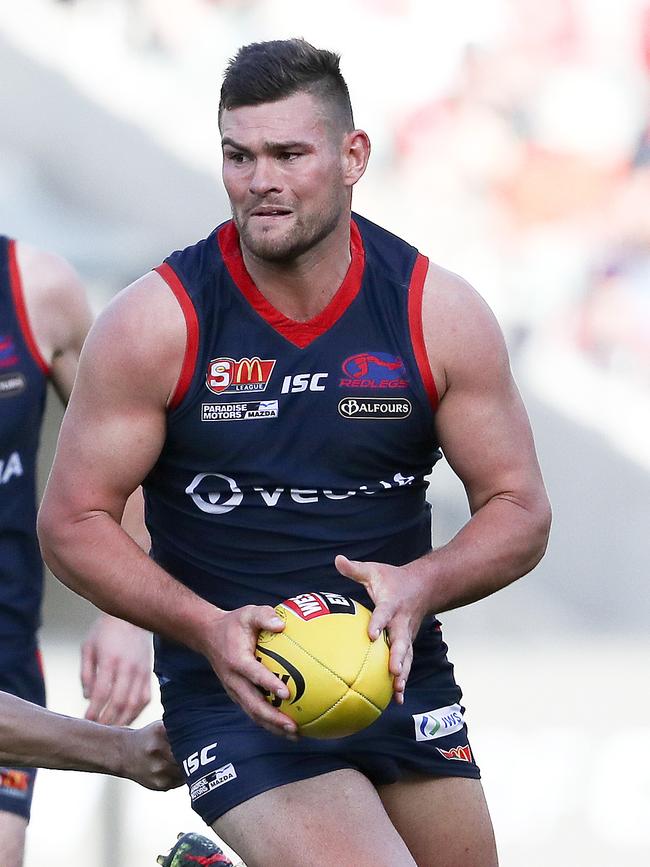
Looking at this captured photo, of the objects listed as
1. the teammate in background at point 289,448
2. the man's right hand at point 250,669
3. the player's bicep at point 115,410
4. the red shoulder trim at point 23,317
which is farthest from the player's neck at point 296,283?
the red shoulder trim at point 23,317

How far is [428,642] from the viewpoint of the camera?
3270mm

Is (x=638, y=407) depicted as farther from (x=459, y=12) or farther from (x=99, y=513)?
(x=99, y=513)

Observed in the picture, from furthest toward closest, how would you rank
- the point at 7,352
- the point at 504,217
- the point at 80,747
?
1. the point at 504,217
2. the point at 7,352
3. the point at 80,747

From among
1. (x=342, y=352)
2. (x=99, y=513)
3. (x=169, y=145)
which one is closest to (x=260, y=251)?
(x=342, y=352)

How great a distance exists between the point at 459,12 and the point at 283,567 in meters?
2.46

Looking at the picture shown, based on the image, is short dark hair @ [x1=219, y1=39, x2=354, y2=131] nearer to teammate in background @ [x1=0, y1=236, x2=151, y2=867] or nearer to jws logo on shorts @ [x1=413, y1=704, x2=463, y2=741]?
teammate in background @ [x1=0, y1=236, x2=151, y2=867]

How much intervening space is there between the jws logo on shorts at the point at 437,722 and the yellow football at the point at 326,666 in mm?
468

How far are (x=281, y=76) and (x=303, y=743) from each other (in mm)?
1321

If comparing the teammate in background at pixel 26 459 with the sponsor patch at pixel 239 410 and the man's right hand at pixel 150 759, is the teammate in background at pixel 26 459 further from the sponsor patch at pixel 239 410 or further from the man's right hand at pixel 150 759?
the sponsor patch at pixel 239 410

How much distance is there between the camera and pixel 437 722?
319 cm

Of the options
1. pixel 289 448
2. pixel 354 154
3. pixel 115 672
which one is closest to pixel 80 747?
pixel 115 672

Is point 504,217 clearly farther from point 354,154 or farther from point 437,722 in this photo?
point 437,722

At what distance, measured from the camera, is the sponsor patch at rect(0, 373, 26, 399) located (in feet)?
12.0

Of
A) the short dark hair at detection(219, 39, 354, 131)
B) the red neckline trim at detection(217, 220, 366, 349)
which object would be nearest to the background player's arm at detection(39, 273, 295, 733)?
the red neckline trim at detection(217, 220, 366, 349)
